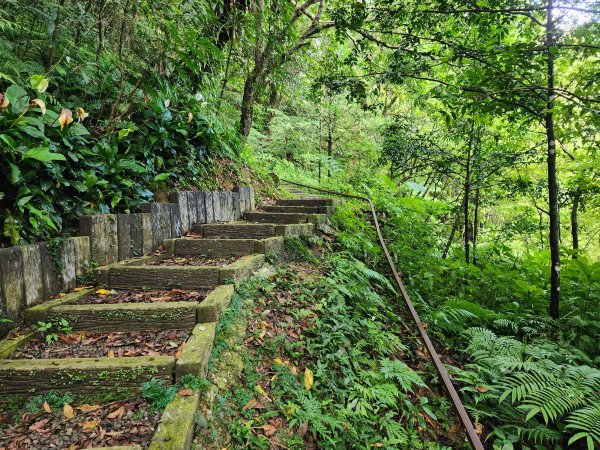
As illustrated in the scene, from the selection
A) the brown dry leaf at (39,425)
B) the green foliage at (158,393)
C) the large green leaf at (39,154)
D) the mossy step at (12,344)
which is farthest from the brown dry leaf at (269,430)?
the large green leaf at (39,154)

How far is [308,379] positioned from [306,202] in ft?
13.4

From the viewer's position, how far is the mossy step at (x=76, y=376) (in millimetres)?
1948

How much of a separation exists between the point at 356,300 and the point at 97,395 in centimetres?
257

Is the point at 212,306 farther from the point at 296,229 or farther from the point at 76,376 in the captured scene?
the point at 296,229

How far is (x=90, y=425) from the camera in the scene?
1749 millimetres

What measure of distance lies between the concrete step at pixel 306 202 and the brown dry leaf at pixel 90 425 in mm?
4728

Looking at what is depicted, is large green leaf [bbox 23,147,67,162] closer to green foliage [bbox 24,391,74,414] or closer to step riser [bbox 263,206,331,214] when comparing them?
green foliage [bbox 24,391,74,414]

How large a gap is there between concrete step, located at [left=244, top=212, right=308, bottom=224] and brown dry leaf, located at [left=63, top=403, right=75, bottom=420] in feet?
11.6

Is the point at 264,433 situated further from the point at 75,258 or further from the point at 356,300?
the point at 75,258

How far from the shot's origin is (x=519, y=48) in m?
Result: 3.27

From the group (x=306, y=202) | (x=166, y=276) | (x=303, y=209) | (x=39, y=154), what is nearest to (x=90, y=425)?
(x=166, y=276)

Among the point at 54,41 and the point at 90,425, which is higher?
the point at 54,41

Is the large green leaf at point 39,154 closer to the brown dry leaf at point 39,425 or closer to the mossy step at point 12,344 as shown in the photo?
the mossy step at point 12,344

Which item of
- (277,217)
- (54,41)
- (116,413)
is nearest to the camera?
(116,413)
